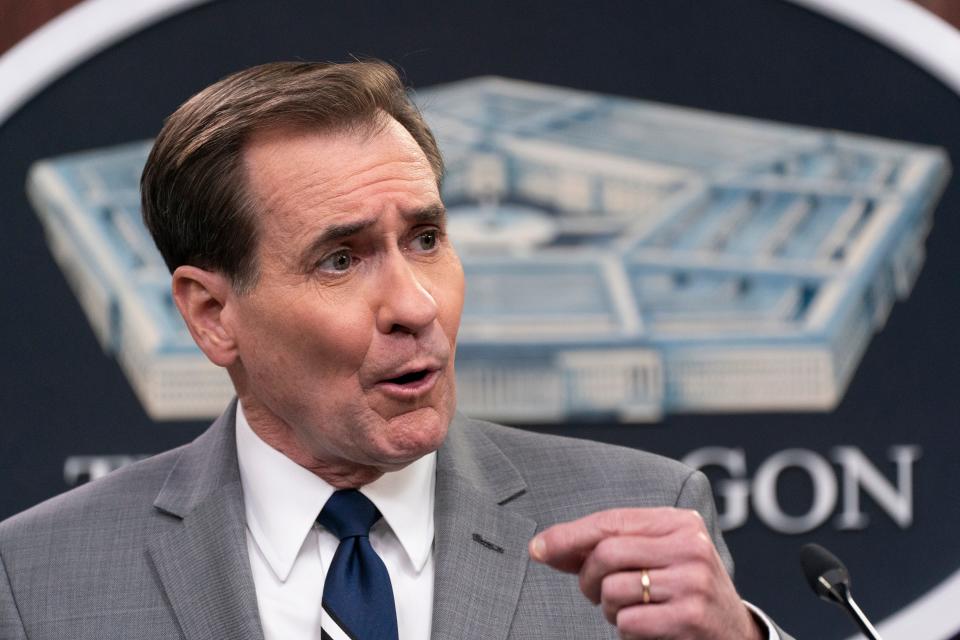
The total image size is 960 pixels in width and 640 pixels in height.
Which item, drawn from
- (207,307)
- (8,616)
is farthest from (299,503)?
(8,616)

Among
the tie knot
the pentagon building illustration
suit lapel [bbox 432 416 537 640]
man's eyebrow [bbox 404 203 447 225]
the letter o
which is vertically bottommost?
the letter o

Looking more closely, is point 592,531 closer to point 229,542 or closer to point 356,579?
point 356,579

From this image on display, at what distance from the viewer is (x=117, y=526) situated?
180 centimetres

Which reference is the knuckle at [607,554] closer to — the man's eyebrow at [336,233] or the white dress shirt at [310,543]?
the white dress shirt at [310,543]

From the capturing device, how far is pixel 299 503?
1.73m

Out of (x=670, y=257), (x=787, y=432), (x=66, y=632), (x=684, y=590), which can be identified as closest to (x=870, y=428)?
(x=787, y=432)

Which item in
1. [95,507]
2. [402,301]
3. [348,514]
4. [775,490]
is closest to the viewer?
[402,301]

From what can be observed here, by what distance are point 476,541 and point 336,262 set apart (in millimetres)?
445

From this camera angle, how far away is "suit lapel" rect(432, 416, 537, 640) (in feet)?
5.42

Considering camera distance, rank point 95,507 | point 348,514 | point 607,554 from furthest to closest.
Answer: point 95,507
point 348,514
point 607,554

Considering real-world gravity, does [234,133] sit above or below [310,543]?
above

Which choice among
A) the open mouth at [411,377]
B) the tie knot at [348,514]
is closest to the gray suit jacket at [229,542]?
the tie knot at [348,514]

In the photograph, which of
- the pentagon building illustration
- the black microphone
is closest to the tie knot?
the black microphone

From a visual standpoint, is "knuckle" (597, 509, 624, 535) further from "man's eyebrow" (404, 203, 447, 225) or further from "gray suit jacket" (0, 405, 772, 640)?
"man's eyebrow" (404, 203, 447, 225)
